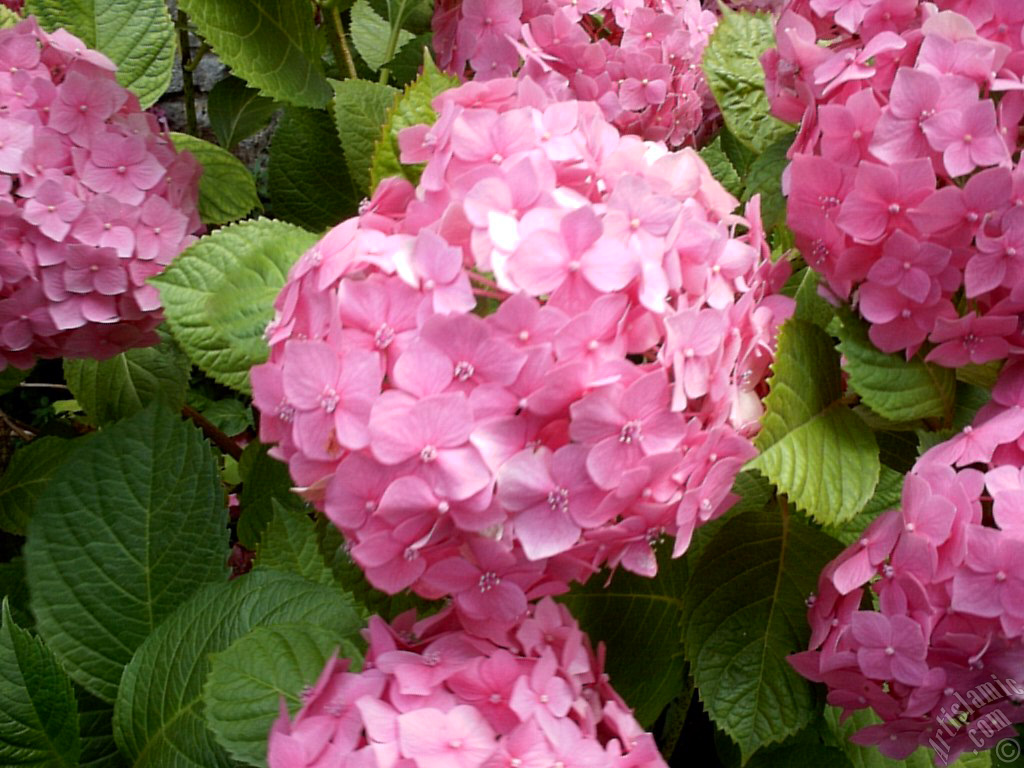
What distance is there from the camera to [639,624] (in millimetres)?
727

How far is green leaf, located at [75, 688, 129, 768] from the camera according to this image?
0.76 m

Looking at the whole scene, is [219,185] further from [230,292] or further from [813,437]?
[813,437]

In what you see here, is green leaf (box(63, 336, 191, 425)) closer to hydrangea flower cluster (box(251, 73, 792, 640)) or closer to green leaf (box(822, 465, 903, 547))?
hydrangea flower cluster (box(251, 73, 792, 640))

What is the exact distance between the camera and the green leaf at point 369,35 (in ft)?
4.14

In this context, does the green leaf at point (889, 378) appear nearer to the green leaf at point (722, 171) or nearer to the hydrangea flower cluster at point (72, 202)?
the green leaf at point (722, 171)

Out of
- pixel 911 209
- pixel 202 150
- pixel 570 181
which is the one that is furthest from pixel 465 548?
pixel 202 150

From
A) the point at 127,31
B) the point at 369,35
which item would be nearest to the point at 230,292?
the point at 127,31

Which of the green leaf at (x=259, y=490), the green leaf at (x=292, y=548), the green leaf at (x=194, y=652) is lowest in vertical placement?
the green leaf at (x=259, y=490)

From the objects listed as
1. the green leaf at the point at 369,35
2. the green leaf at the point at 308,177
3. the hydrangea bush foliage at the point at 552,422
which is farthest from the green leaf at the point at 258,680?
the green leaf at the point at 369,35

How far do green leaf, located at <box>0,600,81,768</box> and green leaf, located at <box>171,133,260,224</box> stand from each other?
50 cm

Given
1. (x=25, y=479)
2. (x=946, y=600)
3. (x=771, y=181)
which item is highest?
(x=771, y=181)

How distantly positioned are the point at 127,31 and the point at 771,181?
0.71 meters

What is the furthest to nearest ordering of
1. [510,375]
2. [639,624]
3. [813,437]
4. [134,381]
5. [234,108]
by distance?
[234,108] → [134,381] → [639,624] → [813,437] → [510,375]

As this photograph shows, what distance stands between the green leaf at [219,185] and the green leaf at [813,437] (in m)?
0.63
